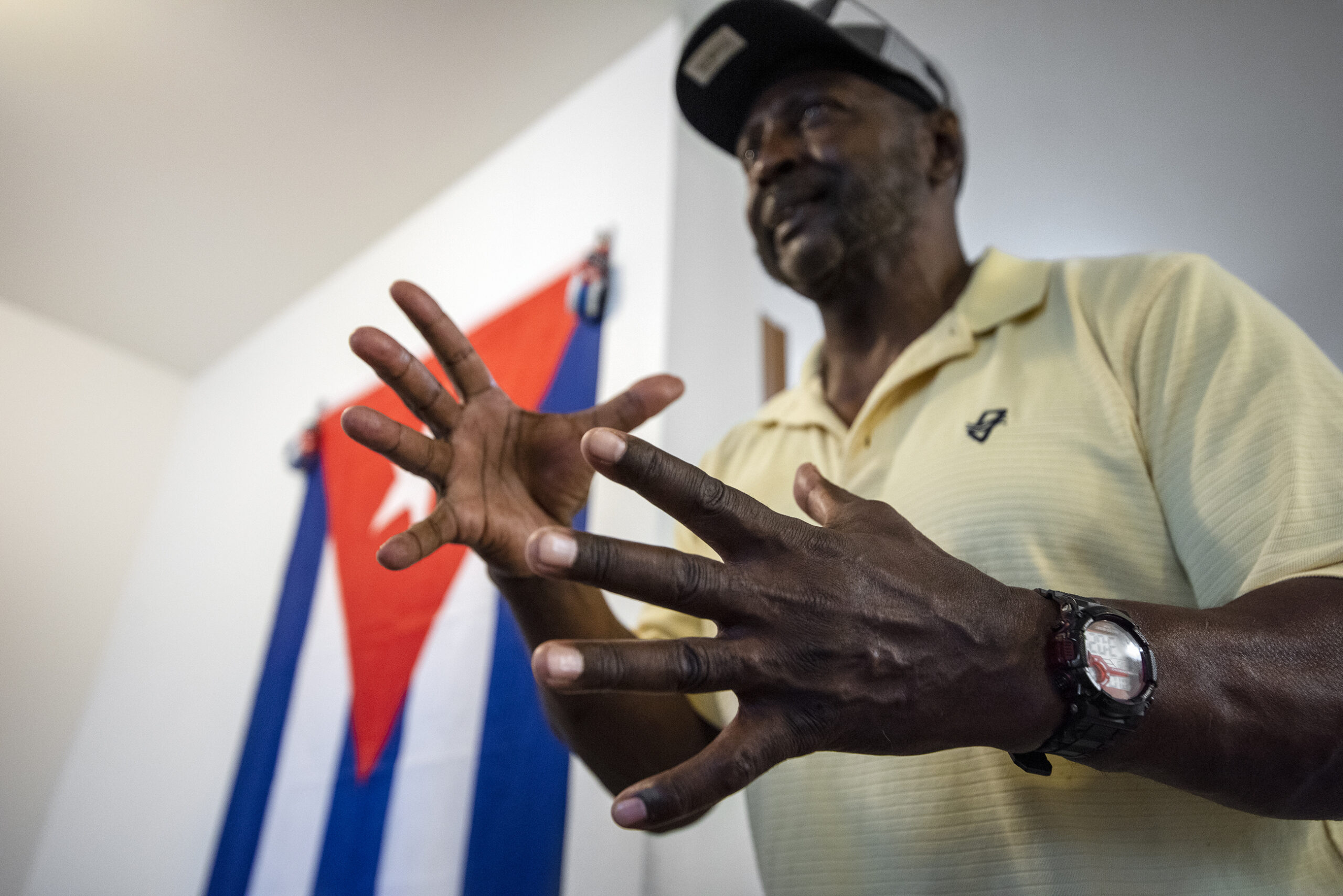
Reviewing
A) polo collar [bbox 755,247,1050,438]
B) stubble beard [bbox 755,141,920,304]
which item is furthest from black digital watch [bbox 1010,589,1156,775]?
stubble beard [bbox 755,141,920,304]

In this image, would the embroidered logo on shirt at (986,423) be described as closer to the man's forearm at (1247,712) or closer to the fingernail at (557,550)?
the man's forearm at (1247,712)

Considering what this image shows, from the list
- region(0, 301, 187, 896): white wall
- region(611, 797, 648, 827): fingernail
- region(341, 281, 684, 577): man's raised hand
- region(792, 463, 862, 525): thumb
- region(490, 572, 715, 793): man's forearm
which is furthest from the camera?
region(0, 301, 187, 896): white wall

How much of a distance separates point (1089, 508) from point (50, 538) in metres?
2.10

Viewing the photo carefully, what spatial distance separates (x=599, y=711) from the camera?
80cm

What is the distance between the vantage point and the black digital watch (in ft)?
1.35

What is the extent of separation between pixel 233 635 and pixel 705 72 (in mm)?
1873

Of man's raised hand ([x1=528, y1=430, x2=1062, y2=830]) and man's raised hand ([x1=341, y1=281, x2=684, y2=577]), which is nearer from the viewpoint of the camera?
man's raised hand ([x1=528, y1=430, x2=1062, y2=830])

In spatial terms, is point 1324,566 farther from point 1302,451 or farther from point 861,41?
point 861,41

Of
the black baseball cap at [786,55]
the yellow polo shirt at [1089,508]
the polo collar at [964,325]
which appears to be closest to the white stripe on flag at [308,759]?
the yellow polo shirt at [1089,508]

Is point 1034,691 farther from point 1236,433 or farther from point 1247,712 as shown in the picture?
point 1236,433

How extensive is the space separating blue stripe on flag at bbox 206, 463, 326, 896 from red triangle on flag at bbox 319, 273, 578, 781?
0.12m

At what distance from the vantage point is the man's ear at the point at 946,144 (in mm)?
1150

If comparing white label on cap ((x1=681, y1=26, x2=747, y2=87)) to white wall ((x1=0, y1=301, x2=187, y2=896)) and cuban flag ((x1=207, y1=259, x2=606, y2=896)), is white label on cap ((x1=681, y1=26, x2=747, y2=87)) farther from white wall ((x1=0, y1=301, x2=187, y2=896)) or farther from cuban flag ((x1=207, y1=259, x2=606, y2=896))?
white wall ((x1=0, y1=301, x2=187, y2=896))

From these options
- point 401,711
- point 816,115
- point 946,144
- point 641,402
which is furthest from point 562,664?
point 401,711
